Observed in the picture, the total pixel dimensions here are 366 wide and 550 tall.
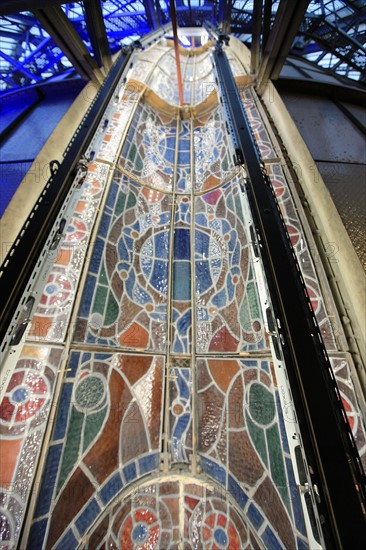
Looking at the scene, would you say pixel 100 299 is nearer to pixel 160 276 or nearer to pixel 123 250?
pixel 123 250

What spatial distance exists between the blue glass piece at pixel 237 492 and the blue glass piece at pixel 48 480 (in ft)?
3.78

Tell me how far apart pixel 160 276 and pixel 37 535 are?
1.99 meters

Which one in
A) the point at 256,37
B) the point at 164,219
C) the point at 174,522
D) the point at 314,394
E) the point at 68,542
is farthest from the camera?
the point at 256,37

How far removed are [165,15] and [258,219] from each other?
367 inches

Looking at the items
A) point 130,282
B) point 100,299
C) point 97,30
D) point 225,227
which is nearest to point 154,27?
point 97,30

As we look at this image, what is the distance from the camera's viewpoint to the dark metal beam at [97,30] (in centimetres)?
354

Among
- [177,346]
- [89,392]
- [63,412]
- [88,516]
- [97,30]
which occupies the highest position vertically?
[97,30]

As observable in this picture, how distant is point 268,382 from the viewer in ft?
6.69

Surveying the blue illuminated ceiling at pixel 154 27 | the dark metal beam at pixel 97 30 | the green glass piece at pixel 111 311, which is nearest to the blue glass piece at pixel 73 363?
the green glass piece at pixel 111 311

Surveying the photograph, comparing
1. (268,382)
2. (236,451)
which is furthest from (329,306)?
(236,451)

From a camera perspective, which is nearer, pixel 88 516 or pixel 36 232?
pixel 36 232

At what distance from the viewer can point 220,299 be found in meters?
2.61

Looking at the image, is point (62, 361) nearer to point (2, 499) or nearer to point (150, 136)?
point (2, 499)

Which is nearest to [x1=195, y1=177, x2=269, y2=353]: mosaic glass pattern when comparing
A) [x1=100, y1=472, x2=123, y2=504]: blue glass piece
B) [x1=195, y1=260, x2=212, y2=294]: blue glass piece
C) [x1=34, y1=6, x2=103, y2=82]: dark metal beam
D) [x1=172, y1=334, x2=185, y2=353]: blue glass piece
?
[x1=195, y1=260, x2=212, y2=294]: blue glass piece
